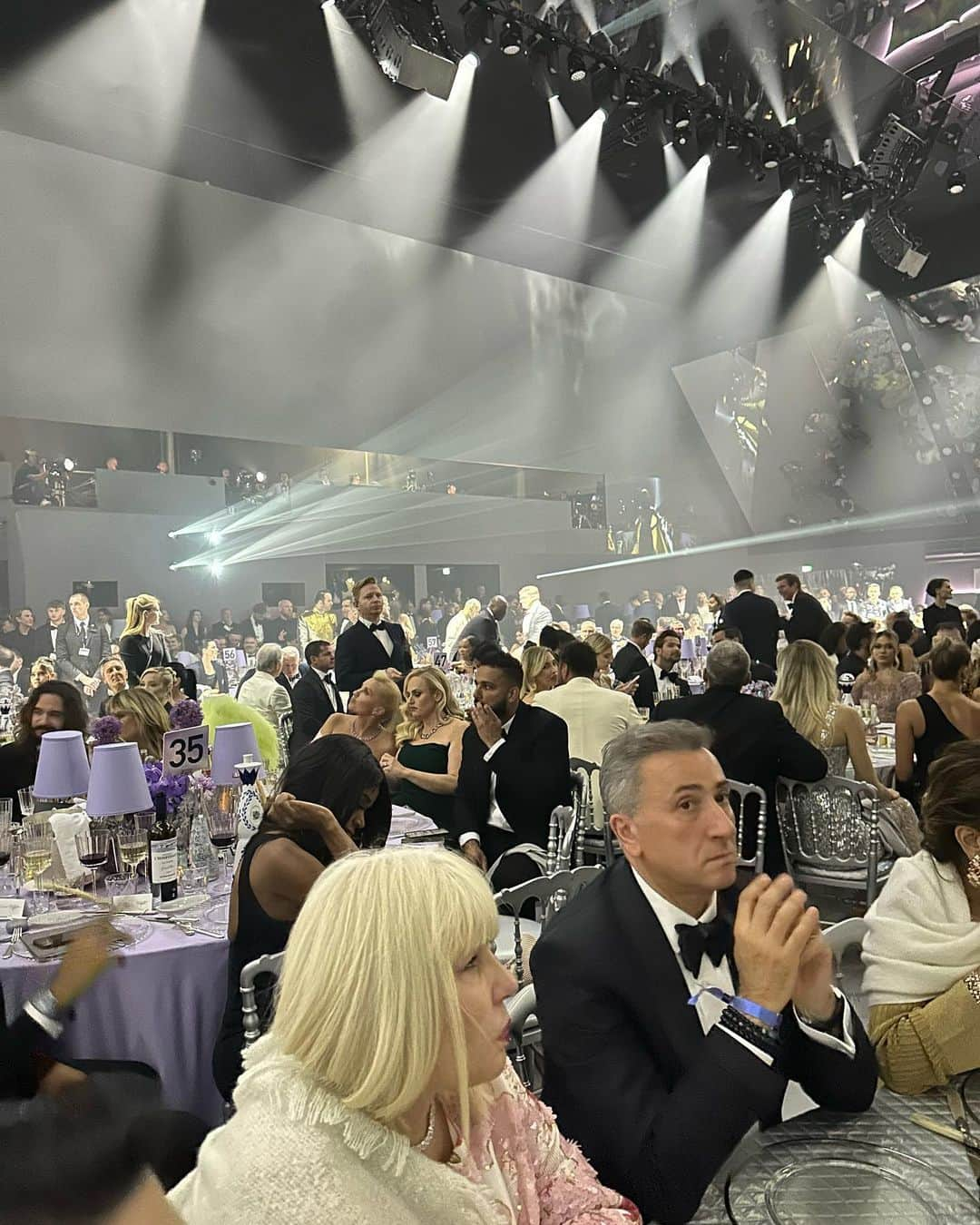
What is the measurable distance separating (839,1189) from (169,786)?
7.81 ft

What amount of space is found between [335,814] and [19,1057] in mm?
1219

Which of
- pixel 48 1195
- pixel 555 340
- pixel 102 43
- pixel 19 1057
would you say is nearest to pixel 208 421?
pixel 102 43

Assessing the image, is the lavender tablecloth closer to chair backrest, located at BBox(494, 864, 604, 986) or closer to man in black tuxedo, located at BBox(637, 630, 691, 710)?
chair backrest, located at BBox(494, 864, 604, 986)

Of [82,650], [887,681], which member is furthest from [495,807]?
[82,650]

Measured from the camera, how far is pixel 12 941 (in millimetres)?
2375

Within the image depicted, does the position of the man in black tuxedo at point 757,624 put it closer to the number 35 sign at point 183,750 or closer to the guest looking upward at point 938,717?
the guest looking upward at point 938,717

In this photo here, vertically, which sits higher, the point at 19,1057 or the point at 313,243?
the point at 313,243

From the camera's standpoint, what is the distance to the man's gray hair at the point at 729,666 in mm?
3877

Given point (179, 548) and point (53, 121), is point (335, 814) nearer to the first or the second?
point (179, 548)

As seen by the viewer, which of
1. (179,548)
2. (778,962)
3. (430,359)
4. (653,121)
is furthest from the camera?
(430,359)

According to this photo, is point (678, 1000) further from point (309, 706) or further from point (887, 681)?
point (887, 681)

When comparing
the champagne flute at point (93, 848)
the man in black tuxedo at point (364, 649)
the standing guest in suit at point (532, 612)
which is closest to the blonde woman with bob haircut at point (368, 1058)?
the champagne flute at point (93, 848)

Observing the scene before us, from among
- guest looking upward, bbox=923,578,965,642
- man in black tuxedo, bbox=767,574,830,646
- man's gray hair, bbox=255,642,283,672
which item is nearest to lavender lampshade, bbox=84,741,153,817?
man's gray hair, bbox=255,642,283,672

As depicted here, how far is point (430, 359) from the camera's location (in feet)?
32.1
